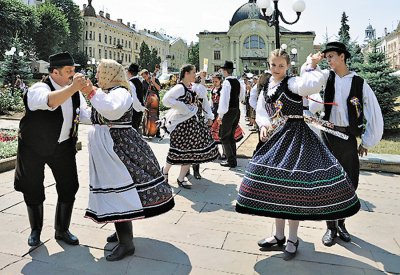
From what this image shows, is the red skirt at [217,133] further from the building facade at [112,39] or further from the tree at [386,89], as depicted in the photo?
the building facade at [112,39]

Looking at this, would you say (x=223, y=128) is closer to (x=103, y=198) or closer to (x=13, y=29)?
(x=103, y=198)

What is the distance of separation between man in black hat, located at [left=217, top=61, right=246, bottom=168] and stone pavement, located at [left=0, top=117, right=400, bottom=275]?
1911 millimetres

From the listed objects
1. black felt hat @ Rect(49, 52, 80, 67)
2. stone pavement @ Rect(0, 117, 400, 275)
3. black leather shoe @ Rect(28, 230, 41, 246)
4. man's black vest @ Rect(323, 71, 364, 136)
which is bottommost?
stone pavement @ Rect(0, 117, 400, 275)

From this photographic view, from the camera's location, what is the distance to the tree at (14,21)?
37375 mm

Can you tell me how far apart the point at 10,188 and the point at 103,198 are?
2751 mm

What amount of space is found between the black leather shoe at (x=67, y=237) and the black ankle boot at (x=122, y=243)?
47 centimetres

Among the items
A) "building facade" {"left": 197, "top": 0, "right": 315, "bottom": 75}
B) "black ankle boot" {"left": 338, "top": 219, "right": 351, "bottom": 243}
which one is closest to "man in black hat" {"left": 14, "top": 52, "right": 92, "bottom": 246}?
"black ankle boot" {"left": 338, "top": 219, "right": 351, "bottom": 243}

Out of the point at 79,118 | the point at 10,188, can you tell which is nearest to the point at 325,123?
the point at 79,118

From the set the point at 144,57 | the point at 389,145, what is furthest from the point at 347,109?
the point at 144,57

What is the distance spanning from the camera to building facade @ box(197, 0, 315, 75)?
66312mm

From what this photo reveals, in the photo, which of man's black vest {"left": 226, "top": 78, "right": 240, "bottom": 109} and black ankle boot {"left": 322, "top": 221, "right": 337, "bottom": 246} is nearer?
black ankle boot {"left": 322, "top": 221, "right": 337, "bottom": 246}

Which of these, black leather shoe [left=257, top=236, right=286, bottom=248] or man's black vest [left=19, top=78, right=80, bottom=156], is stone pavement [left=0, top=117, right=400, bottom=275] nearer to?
black leather shoe [left=257, top=236, right=286, bottom=248]

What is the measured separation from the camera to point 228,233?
3.68 metres

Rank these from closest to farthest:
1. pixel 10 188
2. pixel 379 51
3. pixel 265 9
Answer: pixel 10 188 → pixel 265 9 → pixel 379 51
